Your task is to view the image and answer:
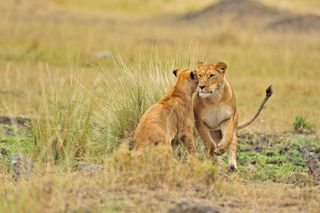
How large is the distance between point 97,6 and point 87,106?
3435 centimetres

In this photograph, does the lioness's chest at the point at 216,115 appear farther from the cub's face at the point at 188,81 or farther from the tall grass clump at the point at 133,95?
the tall grass clump at the point at 133,95

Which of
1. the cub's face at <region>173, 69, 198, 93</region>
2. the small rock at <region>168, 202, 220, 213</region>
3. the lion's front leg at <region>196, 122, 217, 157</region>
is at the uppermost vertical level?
the cub's face at <region>173, 69, 198, 93</region>

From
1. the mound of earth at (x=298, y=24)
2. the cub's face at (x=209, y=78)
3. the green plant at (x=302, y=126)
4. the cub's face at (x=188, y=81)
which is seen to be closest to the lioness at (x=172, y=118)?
the cub's face at (x=188, y=81)

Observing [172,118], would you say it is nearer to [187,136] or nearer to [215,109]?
[187,136]

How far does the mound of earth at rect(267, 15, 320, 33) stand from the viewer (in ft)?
92.3

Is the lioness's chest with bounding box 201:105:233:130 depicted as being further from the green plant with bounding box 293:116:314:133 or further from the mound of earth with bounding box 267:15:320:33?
the mound of earth with bounding box 267:15:320:33

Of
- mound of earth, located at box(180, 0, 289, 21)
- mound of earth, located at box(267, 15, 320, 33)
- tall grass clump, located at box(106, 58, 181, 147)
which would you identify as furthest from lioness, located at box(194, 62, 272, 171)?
mound of earth, located at box(180, 0, 289, 21)

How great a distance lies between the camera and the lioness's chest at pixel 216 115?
27.9ft

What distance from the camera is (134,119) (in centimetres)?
931

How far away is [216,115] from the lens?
8531 mm

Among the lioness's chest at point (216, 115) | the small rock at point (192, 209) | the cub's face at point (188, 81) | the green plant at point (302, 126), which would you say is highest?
the cub's face at point (188, 81)

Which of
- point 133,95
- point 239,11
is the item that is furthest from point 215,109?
point 239,11

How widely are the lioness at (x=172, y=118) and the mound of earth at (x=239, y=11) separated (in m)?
22.4

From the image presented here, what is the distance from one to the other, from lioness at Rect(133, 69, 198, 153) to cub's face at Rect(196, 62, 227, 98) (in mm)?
107
